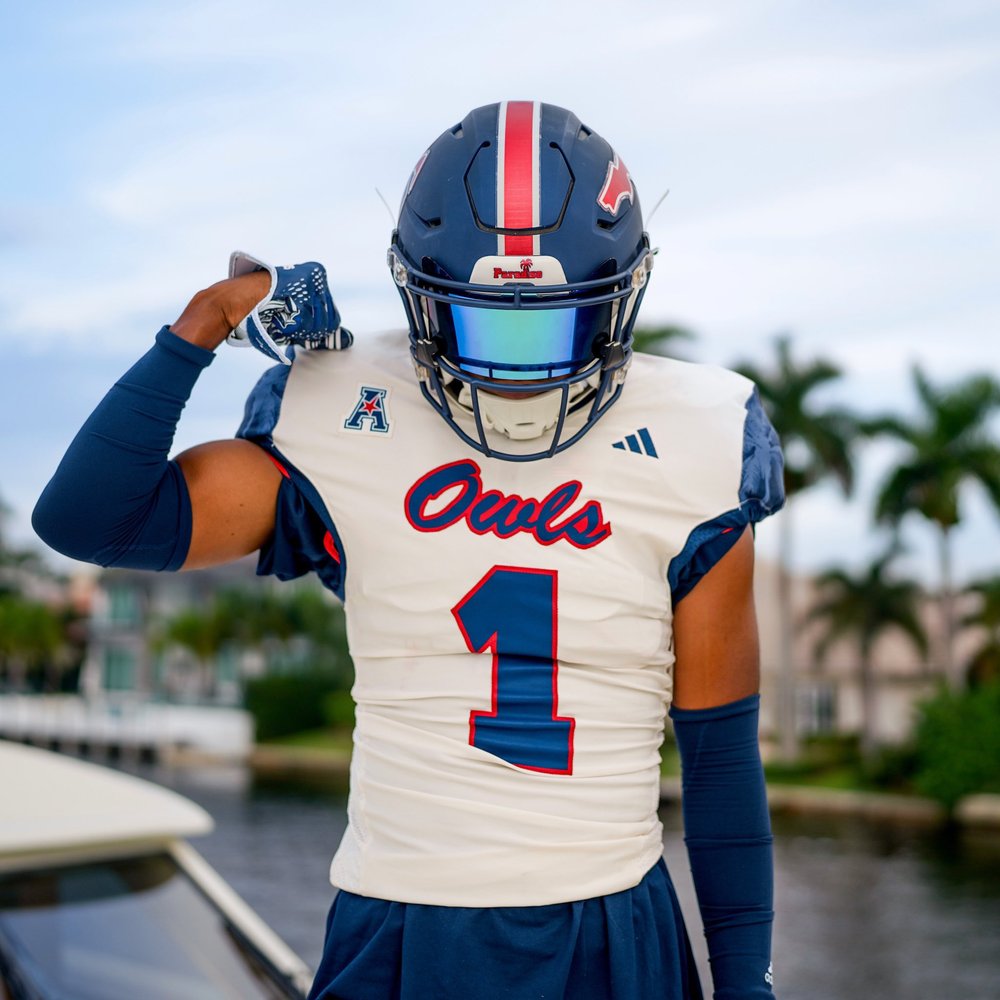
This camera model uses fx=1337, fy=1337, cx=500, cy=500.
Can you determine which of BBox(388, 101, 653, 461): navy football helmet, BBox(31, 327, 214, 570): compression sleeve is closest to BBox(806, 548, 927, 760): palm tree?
BBox(388, 101, 653, 461): navy football helmet

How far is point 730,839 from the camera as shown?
75.2 inches

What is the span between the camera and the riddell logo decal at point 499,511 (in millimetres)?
1797

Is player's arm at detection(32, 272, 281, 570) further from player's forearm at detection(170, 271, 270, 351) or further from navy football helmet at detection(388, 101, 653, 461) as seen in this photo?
navy football helmet at detection(388, 101, 653, 461)

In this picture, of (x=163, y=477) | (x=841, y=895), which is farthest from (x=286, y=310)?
(x=841, y=895)

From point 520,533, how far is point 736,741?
0.44 m

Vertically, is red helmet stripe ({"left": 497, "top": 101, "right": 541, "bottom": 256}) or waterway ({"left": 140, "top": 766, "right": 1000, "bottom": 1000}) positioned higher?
red helmet stripe ({"left": 497, "top": 101, "right": 541, "bottom": 256})

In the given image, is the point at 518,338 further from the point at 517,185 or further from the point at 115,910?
the point at 115,910

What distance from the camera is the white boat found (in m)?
2.94

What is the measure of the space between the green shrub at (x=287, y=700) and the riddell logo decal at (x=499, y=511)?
47.1m

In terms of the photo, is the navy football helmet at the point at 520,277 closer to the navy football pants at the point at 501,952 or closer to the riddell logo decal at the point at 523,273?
the riddell logo decal at the point at 523,273

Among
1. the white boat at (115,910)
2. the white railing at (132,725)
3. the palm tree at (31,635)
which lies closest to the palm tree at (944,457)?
the white railing at (132,725)

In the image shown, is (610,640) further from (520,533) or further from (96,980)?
(96,980)

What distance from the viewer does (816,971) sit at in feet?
67.9

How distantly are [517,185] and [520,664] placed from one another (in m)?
0.64
